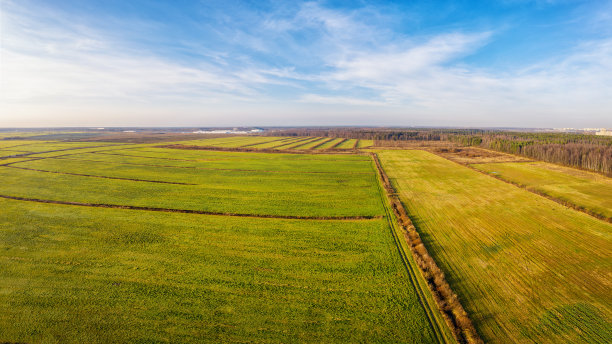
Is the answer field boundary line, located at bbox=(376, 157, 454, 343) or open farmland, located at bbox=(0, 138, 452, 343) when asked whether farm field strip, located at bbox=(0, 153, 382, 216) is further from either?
field boundary line, located at bbox=(376, 157, 454, 343)

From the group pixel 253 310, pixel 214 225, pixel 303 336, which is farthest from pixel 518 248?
pixel 214 225

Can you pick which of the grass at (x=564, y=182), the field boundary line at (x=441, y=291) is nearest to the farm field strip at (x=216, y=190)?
the field boundary line at (x=441, y=291)

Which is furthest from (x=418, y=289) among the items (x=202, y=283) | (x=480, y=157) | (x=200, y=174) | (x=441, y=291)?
(x=480, y=157)

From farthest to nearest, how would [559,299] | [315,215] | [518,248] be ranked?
[315,215] → [518,248] → [559,299]

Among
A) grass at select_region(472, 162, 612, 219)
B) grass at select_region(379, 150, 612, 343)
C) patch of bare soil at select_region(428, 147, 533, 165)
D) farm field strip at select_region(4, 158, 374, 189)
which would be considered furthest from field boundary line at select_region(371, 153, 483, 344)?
patch of bare soil at select_region(428, 147, 533, 165)

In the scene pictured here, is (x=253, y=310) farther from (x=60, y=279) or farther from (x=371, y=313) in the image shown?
(x=60, y=279)

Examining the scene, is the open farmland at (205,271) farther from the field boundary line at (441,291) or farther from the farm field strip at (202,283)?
the field boundary line at (441,291)

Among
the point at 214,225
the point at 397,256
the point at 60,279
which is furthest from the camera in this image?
the point at 214,225
